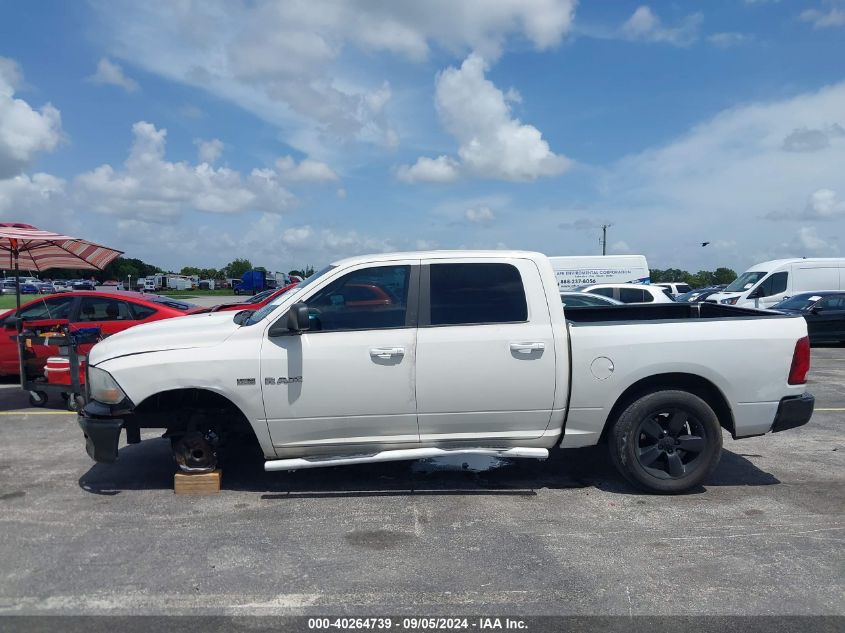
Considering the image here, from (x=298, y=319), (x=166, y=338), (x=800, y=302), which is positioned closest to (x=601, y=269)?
(x=800, y=302)

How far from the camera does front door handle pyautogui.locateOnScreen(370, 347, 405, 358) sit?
4.87 metres

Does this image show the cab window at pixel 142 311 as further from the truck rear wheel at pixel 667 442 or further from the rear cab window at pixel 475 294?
the truck rear wheel at pixel 667 442

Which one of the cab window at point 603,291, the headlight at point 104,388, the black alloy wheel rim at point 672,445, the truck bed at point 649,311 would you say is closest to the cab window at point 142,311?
the headlight at point 104,388

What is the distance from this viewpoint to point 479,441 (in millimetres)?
5098

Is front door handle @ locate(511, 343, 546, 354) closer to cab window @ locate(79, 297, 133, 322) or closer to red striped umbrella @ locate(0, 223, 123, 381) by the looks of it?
red striped umbrella @ locate(0, 223, 123, 381)

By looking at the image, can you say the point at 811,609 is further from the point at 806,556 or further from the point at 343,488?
the point at 343,488

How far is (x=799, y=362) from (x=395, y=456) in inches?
127

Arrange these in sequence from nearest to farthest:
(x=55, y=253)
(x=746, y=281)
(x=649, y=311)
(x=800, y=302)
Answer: (x=649, y=311) → (x=55, y=253) → (x=800, y=302) → (x=746, y=281)

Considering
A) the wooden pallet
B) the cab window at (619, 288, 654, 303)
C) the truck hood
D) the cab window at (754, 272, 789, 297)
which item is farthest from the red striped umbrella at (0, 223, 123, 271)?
the cab window at (754, 272, 789, 297)

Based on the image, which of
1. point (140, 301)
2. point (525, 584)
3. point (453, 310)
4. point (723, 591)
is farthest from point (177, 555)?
point (140, 301)

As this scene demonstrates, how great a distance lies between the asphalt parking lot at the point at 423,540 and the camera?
11.7ft

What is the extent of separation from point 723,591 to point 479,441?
6.52ft

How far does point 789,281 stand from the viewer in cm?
2014

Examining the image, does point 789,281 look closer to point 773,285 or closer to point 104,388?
point 773,285
